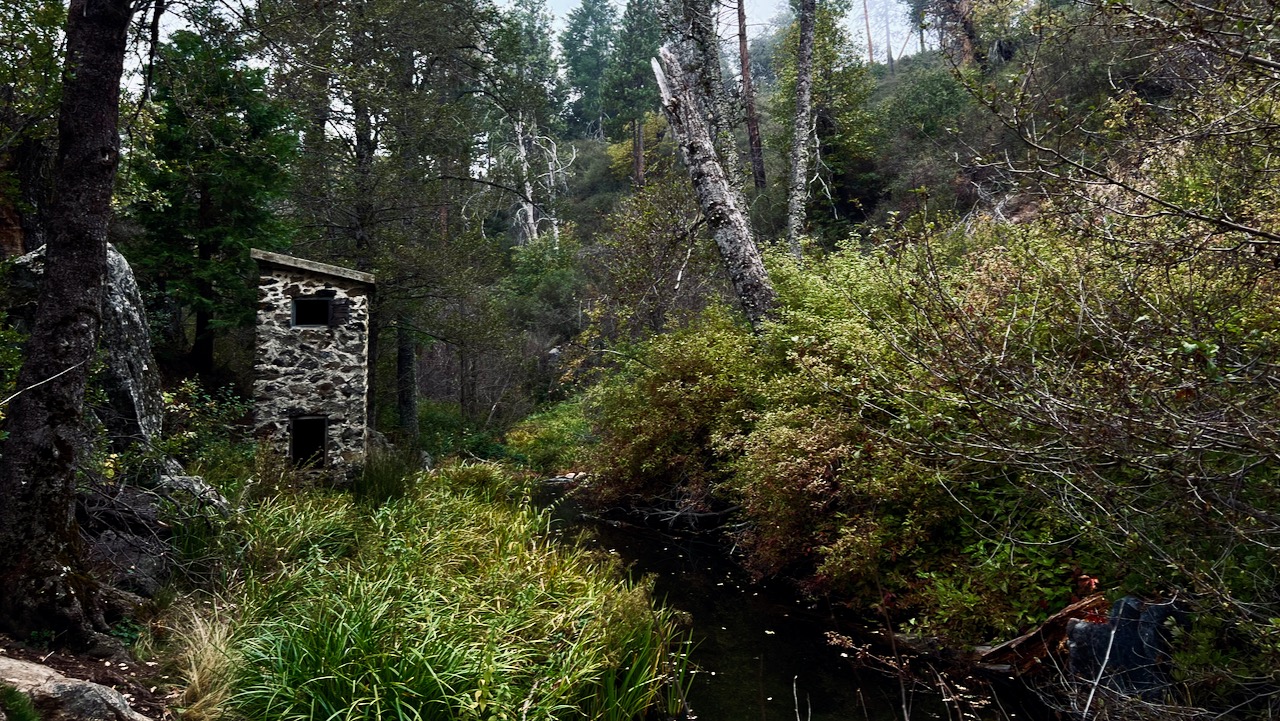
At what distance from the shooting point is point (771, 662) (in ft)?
19.6

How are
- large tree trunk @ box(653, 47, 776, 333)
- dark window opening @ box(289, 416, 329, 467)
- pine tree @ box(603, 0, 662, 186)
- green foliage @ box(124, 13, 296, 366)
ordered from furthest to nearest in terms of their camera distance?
pine tree @ box(603, 0, 662, 186), green foliage @ box(124, 13, 296, 366), dark window opening @ box(289, 416, 329, 467), large tree trunk @ box(653, 47, 776, 333)

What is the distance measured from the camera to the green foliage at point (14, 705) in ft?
5.80

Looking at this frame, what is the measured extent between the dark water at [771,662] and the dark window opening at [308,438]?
5.08 meters

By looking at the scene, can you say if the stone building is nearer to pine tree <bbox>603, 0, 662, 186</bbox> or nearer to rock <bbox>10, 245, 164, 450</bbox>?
rock <bbox>10, 245, 164, 450</bbox>

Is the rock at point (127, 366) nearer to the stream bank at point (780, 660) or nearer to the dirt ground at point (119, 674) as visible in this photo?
the dirt ground at point (119, 674)

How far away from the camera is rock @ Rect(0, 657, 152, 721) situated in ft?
9.85

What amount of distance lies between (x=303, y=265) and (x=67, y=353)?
6.89m

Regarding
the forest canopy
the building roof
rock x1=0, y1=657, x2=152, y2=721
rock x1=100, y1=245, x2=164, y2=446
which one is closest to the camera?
rock x1=0, y1=657, x2=152, y2=721

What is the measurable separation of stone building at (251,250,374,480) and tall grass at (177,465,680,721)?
3687 mm

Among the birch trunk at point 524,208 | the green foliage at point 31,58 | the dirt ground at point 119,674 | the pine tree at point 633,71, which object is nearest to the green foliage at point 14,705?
the dirt ground at point 119,674

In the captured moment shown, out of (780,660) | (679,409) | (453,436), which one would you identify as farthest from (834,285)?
(453,436)

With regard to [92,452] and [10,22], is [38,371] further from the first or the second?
[10,22]

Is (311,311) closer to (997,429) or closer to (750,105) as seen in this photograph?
(997,429)

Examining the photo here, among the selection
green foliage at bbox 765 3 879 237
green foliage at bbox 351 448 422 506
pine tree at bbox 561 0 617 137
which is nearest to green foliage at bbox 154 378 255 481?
green foliage at bbox 351 448 422 506
